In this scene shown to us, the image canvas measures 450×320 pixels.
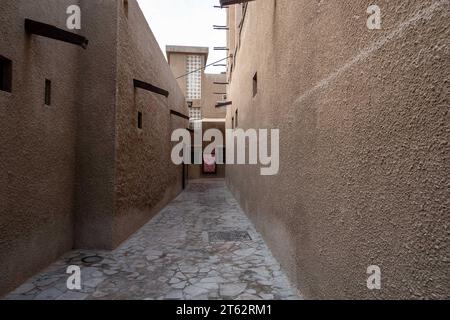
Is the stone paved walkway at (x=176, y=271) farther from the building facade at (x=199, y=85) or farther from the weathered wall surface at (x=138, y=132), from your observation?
the building facade at (x=199, y=85)

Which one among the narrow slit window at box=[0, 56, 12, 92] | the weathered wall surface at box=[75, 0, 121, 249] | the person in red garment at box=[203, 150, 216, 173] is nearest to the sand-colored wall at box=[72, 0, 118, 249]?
the weathered wall surface at box=[75, 0, 121, 249]

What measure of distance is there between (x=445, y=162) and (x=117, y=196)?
206 inches

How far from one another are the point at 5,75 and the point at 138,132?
3426 mm

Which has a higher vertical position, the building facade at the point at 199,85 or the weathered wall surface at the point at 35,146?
the building facade at the point at 199,85

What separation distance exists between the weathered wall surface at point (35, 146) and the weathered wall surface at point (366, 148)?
3.68 meters

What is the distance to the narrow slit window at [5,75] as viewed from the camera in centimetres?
347

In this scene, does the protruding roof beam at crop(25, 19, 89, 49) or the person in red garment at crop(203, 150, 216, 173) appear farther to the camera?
the person in red garment at crop(203, 150, 216, 173)

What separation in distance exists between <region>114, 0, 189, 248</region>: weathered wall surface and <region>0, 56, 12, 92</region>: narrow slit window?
6.69 feet

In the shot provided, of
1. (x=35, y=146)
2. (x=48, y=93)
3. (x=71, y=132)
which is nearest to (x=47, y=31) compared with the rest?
(x=48, y=93)

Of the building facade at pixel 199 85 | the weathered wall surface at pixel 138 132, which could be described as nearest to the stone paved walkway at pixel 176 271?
the weathered wall surface at pixel 138 132

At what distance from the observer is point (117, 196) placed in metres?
5.42

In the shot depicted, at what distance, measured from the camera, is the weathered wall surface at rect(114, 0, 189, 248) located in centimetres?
562

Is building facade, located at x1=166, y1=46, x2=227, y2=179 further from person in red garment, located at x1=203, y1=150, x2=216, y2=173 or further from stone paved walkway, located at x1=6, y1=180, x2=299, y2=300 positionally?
stone paved walkway, located at x1=6, y1=180, x2=299, y2=300
